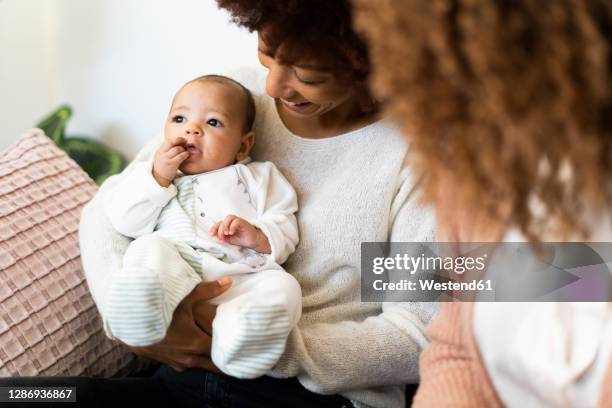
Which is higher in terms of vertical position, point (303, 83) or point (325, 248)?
point (303, 83)

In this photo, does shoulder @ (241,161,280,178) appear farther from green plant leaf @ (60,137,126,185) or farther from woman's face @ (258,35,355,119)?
green plant leaf @ (60,137,126,185)

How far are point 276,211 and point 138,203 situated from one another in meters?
0.23

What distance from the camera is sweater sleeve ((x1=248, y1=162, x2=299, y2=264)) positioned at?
1159 mm

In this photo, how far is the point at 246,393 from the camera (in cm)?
114

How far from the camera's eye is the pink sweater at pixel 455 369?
839 millimetres

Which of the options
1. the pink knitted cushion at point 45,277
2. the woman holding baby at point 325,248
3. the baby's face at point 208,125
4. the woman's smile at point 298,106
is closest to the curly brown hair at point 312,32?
the woman holding baby at point 325,248

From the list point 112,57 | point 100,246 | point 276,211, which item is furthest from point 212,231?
point 112,57

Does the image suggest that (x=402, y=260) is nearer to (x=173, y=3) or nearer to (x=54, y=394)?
(x=54, y=394)

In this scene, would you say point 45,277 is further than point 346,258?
Yes

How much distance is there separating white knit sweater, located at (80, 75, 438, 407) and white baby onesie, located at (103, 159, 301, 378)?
0.15 ft

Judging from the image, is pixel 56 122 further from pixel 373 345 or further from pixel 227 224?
pixel 373 345

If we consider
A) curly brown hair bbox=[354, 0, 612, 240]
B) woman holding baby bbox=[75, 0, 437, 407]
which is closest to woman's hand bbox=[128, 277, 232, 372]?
woman holding baby bbox=[75, 0, 437, 407]

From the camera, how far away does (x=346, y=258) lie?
1.18 metres

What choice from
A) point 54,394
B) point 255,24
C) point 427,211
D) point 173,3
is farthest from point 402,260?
point 173,3
